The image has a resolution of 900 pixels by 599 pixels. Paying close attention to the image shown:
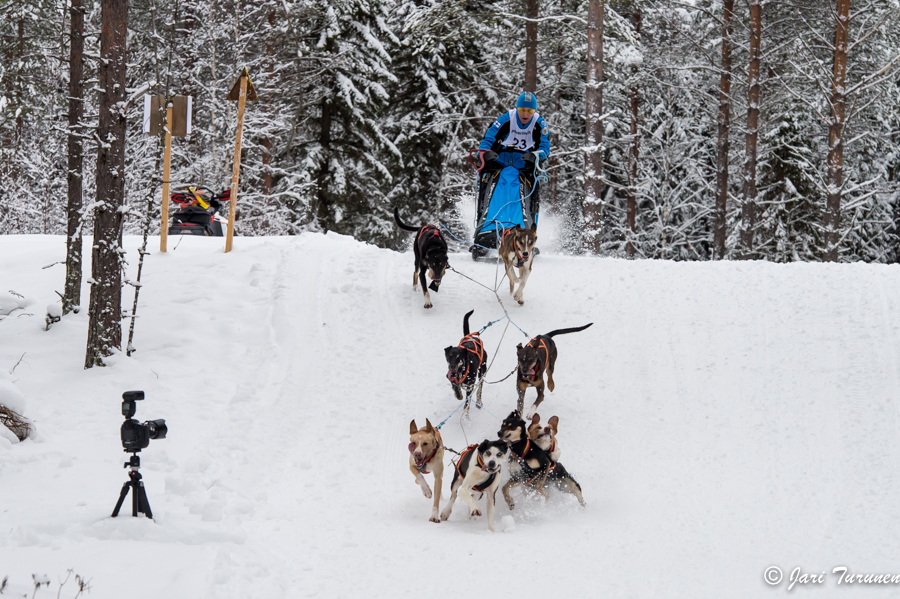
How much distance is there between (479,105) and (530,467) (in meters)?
17.0

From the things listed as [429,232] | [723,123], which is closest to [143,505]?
[429,232]

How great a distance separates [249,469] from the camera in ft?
19.9

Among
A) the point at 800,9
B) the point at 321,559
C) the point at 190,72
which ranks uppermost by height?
the point at 800,9

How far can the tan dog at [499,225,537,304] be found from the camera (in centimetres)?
899

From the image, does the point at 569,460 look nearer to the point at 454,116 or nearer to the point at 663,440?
the point at 663,440

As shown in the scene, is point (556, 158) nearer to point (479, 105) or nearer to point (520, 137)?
point (479, 105)

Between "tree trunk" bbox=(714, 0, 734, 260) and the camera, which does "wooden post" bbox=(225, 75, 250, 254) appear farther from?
"tree trunk" bbox=(714, 0, 734, 260)

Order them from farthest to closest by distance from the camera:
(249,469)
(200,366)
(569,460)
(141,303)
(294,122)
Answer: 1. (294,122)
2. (141,303)
3. (200,366)
4. (569,460)
5. (249,469)

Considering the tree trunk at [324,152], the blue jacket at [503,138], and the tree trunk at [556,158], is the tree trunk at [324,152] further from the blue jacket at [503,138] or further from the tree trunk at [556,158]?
the blue jacket at [503,138]

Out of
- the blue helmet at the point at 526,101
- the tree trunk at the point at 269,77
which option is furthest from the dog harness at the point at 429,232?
the tree trunk at the point at 269,77

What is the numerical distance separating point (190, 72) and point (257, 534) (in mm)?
16990

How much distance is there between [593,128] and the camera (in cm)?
1383

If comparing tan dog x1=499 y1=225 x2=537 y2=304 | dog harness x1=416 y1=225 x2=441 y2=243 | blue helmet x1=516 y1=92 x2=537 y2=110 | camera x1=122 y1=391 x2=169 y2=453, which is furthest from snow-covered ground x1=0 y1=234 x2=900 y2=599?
blue helmet x1=516 y1=92 x2=537 y2=110

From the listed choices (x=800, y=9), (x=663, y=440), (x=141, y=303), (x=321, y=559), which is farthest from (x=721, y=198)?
(x=321, y=559)
